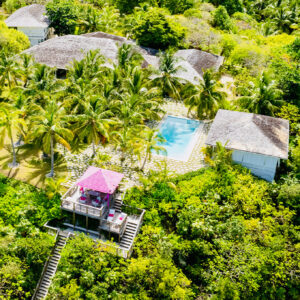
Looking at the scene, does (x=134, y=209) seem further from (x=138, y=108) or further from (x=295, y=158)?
(x=295, y=158)

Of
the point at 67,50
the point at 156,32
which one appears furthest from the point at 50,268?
the point at 156,32

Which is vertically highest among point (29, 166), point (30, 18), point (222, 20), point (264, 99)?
point (222, 20)

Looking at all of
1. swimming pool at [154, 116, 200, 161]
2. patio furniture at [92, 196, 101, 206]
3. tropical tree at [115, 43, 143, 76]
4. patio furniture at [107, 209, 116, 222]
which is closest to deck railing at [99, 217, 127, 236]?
patio furniture at [107, 209, 116, 222]

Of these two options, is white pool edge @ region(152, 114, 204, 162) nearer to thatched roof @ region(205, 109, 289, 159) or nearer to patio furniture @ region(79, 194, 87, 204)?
thatched roof @ region(205, 109, 289, 159)

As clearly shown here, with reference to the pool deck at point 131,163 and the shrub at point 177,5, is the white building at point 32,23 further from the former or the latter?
the pool deck at point 131,163

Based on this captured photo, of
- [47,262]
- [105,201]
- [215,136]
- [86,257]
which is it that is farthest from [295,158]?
[47,262]

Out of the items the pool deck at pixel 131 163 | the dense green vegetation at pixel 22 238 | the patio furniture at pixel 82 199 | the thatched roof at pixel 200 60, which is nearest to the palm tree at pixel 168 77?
the thatched roof at pixel 200 60

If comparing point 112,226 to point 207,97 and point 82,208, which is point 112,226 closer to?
point 82,208
